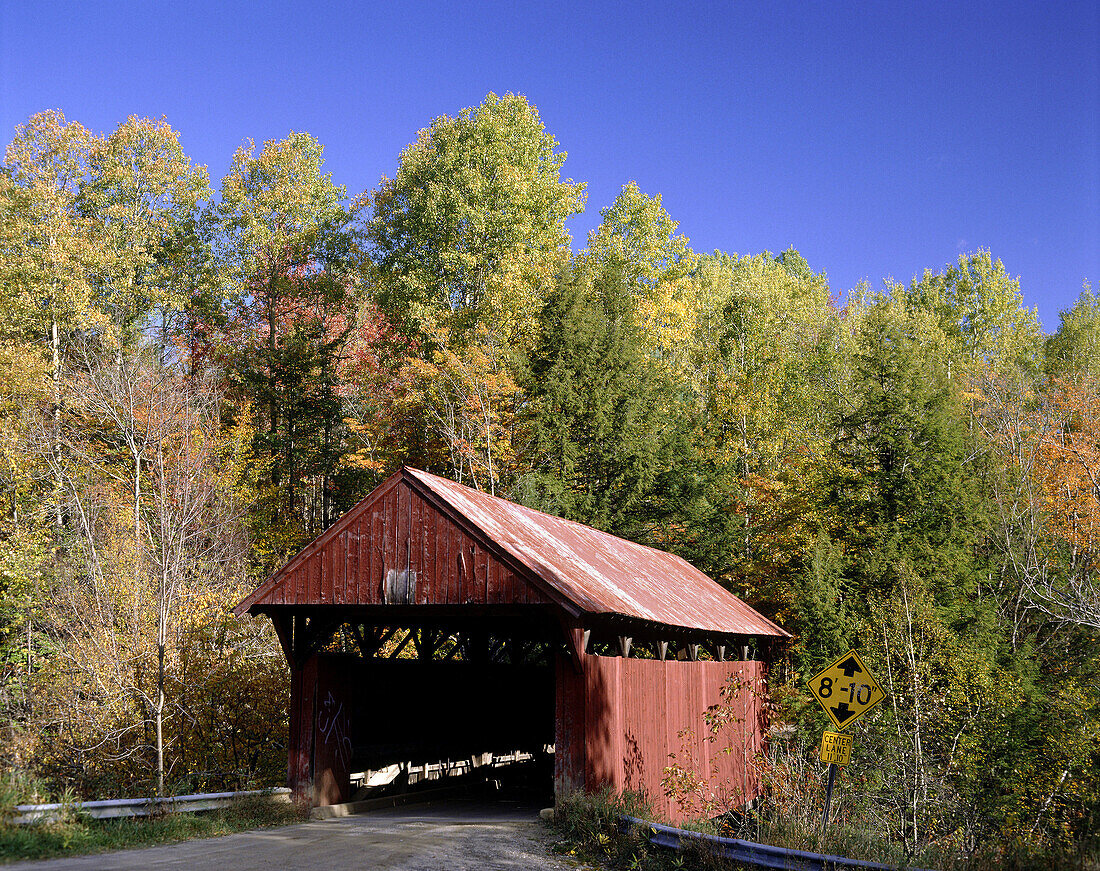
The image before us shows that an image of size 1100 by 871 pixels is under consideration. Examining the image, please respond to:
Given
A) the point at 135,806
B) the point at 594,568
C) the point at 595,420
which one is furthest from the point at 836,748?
the point at 595,420

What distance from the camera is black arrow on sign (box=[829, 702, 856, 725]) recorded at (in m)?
10.4

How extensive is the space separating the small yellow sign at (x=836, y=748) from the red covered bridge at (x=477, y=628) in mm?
2884

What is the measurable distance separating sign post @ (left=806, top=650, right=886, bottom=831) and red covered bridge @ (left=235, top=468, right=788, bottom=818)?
8.95 ft

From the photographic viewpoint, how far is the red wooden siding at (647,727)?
12609mm

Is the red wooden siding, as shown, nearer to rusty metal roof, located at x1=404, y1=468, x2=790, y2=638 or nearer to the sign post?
rusty metal roof, located at x1=404, y1=468, x2=790, y2=638

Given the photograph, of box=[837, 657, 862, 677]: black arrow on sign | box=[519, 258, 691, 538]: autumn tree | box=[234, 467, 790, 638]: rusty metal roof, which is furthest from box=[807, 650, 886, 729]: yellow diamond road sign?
box=[519, 258, 691, 538]: autumn tree

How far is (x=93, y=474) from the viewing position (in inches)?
1039

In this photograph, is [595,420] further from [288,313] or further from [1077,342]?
[1077,342]

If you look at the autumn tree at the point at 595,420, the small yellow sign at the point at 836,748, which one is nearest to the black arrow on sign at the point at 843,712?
the small yellow sign at the point at 836,748

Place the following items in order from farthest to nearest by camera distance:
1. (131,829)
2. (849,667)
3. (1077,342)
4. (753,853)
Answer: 1. (1077,342)
2. (131,829)
3. (849,667)
4. (753,853)

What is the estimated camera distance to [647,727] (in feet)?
46.5

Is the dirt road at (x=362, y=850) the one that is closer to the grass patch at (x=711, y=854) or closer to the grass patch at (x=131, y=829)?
the grass patch at (x=131, y=829)

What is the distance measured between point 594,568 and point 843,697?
5159 mm

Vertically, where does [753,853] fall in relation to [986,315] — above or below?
below
